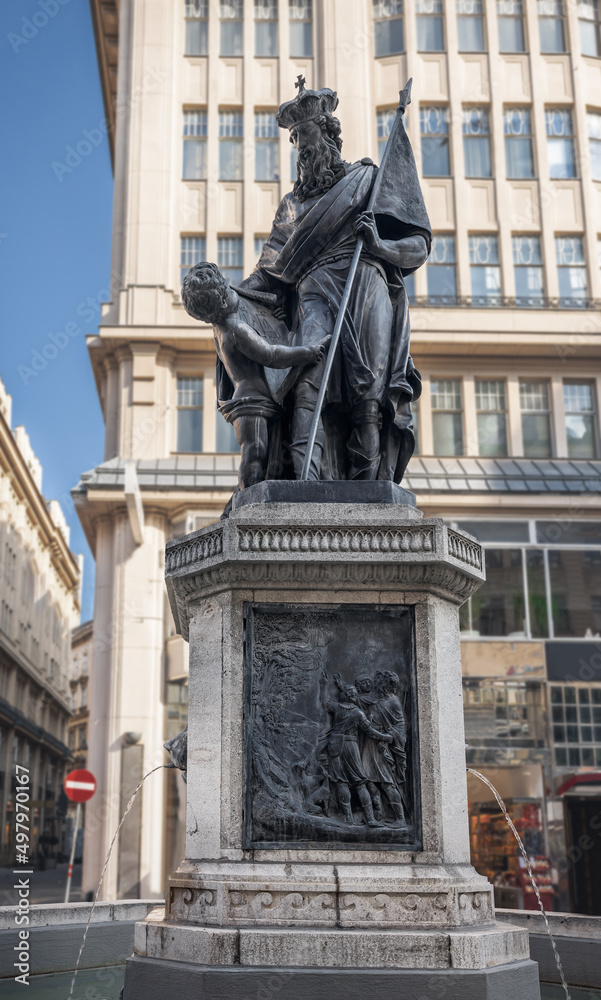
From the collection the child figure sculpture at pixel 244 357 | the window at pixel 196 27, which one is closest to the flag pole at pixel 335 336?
the child figure sculpture at pixel 244 357

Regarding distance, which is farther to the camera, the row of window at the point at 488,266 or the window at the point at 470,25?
A: the window at the point at 470,25

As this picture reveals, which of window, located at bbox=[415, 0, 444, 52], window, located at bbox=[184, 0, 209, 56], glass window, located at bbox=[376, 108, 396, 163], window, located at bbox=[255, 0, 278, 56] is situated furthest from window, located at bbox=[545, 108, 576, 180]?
window, located at bbox=[184, 0, 209, 56]

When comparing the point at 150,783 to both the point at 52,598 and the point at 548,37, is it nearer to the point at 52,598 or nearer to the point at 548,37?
the point at 548,37

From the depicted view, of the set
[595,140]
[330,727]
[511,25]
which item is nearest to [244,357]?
[330,727]

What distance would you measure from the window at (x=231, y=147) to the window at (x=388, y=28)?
5.02 metres

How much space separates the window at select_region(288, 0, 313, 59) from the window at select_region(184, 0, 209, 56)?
2.70 meters

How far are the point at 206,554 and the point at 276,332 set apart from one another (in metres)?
2.13

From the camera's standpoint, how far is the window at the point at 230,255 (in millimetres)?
32250

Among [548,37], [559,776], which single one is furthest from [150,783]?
[548,37]

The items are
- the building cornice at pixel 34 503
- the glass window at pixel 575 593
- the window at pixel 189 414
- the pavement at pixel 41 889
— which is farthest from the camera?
the building cornice at pixel 34 503

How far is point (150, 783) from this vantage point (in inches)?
1073

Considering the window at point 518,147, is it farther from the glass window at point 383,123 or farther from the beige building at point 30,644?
the beige building at point 30,644

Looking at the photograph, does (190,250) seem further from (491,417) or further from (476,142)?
(491,417)

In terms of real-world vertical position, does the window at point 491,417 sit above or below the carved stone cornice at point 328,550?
above
